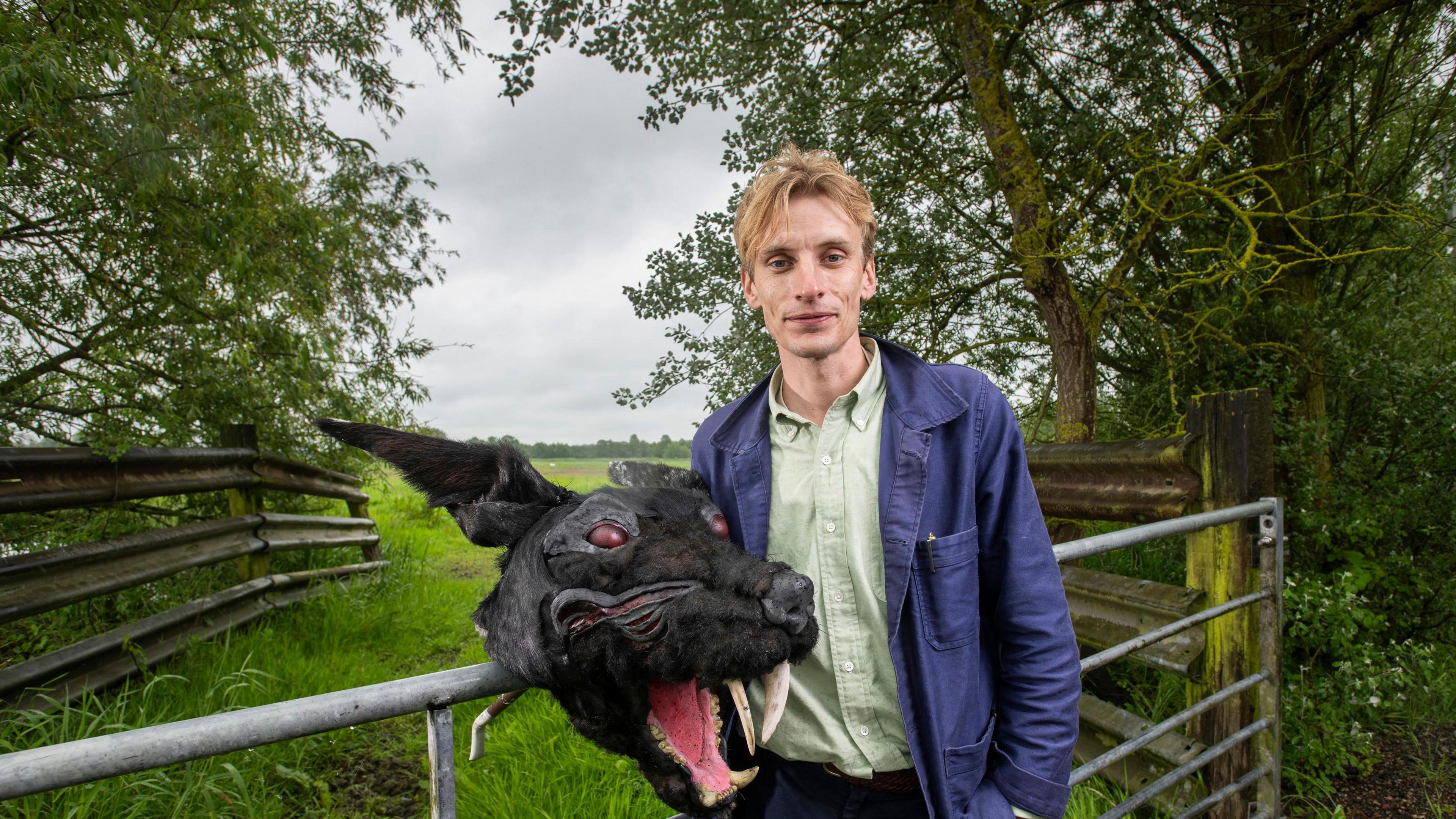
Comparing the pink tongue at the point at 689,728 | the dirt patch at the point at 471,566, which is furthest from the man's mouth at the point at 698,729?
Result: the dirt patch at the point at 471,566

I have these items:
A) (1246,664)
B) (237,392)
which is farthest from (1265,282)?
(237,392)

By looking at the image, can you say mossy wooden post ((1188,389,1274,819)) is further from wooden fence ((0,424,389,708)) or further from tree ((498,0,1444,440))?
wooden fence ((0,424,389,708))

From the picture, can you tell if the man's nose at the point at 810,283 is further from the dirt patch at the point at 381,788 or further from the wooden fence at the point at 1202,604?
the dirt patch at the point at 381,788

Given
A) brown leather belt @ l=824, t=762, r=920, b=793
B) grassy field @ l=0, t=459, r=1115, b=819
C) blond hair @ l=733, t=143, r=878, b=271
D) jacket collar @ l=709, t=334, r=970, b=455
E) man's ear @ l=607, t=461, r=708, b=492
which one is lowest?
grassy field @ l=0, t=459, r=1115, b=819

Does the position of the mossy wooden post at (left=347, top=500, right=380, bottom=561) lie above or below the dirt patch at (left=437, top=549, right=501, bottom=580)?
above

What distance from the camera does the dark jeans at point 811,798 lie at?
5.47 feet

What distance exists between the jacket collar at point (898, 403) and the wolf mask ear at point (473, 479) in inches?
23.4

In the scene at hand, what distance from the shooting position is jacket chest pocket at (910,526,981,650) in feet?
5.16

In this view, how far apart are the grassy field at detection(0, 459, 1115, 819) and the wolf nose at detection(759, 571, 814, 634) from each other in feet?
2.48

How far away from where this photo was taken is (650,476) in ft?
4.71

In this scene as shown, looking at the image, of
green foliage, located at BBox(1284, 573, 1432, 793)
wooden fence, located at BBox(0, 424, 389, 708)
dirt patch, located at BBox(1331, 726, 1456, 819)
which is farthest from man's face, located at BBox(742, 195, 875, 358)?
dirt patch, located at BBox(1331, 726, 1456, 819)

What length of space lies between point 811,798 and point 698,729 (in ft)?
2.31

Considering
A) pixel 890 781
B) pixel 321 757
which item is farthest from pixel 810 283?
pixel 321 757

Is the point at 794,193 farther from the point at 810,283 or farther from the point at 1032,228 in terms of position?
the point at 1032,228
